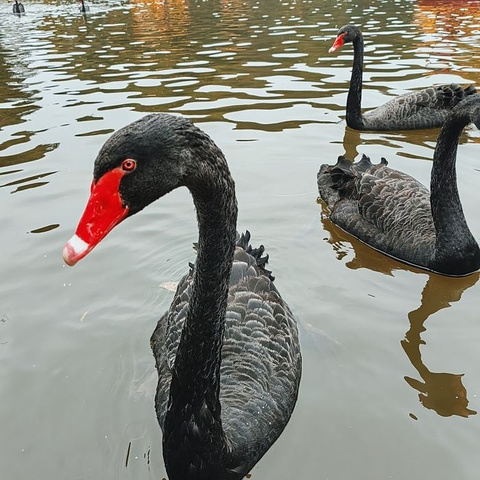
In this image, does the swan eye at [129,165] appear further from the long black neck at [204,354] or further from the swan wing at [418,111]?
the swan wing at [418,111]

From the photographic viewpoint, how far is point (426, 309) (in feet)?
14.6

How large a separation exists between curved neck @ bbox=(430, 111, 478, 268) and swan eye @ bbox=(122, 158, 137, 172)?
329cm

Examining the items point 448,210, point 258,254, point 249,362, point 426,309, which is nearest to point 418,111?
point 448,210

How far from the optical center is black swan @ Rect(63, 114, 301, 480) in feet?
6.81

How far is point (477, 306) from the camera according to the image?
4.42 m

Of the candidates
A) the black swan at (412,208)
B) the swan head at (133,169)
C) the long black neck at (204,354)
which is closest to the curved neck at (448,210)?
the black swan at (412,208)

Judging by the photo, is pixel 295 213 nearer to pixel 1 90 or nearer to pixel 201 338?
pixel 201 338

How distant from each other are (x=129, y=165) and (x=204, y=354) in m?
0.94

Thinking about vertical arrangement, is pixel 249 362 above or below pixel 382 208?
above

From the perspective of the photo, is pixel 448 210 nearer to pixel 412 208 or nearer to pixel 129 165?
pixel 412 208

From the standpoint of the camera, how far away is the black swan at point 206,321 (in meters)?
2.08

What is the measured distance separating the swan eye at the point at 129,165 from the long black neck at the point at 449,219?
3291 millimetres

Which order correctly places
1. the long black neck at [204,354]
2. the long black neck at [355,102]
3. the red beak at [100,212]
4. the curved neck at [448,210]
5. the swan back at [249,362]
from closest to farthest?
the red beak at [100,212] → the long black neck at [204,354] → the swan back at [249,362] → the curved neck at [448,210] → the long black neck at [355,102]

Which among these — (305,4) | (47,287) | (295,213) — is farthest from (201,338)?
(305,4)
